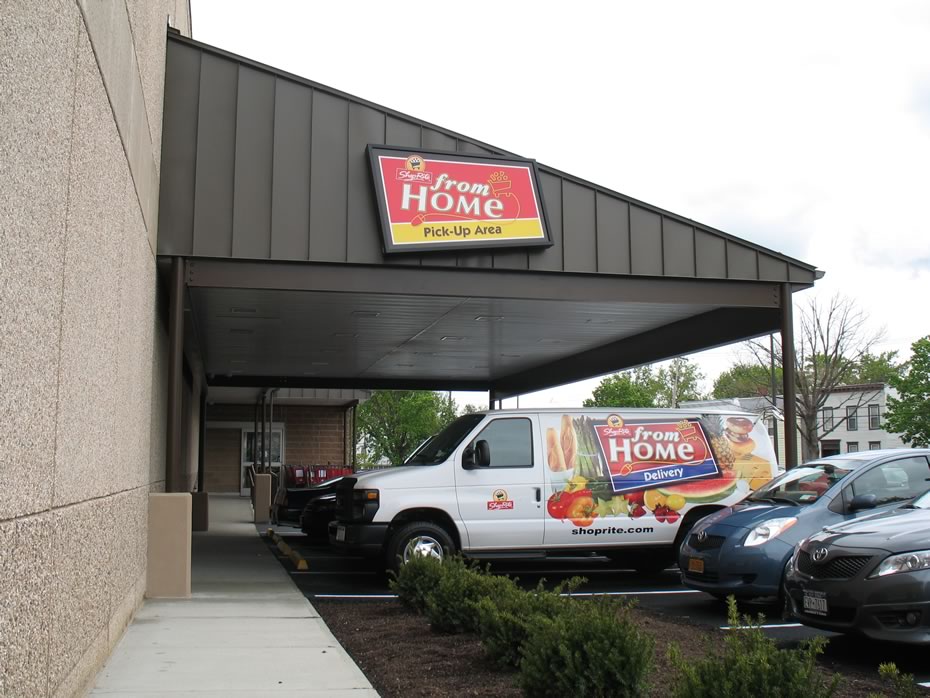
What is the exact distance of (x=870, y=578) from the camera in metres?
7.61

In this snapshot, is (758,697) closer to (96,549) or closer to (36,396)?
(36,396)

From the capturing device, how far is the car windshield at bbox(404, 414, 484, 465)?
1247cm

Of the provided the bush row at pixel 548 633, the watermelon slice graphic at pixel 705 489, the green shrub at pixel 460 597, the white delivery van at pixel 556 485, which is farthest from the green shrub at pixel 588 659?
the watermelon slice graphic at pixel 705 489

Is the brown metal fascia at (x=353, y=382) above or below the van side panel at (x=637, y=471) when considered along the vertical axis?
above

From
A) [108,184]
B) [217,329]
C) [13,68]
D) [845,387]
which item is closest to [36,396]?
[13,68]

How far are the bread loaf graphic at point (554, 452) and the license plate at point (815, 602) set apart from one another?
4.78 m

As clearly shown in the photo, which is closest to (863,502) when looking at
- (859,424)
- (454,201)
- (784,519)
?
(784,519)

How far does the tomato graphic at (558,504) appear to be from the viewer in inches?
493

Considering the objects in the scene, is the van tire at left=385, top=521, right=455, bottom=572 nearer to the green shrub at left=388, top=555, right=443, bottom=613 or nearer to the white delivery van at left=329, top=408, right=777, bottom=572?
the white delivery van at left=329, top=408, right=777, bottom=572

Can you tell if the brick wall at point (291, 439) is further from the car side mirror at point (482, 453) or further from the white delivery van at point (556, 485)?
the car side mirror at point (482, 453)

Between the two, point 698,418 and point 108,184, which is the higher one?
point 108,184

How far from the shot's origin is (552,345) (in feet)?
62.8

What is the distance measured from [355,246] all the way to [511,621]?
6.44 meters

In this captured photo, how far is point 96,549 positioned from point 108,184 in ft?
7.96
